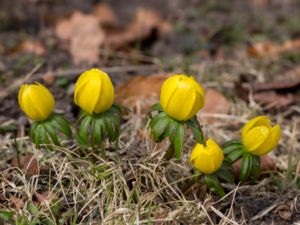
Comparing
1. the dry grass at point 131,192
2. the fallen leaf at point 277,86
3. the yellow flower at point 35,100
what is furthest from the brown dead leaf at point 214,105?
the yellow flower at point 35,100

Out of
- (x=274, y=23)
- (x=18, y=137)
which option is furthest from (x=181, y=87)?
(x=274, y=23)

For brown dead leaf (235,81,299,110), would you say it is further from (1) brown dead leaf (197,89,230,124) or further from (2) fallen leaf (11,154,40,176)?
(2) fallen leaf (11,154,40,176)

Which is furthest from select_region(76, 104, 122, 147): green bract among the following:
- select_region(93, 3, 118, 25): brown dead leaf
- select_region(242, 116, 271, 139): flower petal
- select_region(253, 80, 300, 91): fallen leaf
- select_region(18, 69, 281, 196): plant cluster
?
select_region(93, 3, 118, 25): brown dead leaf

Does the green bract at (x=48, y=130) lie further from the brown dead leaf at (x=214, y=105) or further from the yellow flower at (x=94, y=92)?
the brown dead leaf at (x=214, y=105)

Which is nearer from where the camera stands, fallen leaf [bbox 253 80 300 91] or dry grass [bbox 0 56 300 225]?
dry grass [bbox 0 56 300 225]

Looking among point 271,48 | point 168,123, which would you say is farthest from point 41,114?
point 271,48

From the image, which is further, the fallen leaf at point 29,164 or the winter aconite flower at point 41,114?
the fallen leaf at point 29,164
